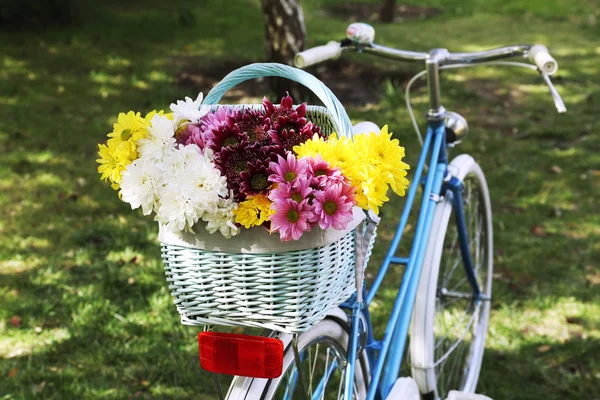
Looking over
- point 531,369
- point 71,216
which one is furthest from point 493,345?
point 71,216

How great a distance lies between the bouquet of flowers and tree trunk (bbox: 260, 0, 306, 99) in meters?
4.47

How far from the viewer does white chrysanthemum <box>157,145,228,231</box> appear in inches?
54.9

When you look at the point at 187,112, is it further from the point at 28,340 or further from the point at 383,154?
the point at 28,340

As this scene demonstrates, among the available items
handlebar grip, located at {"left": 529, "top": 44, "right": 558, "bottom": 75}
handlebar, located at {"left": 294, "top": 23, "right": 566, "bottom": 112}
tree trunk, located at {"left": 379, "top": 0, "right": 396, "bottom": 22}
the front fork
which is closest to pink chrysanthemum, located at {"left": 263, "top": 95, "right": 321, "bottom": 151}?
handlebar, located at {"left": 294, "top": 23, "right": 566, "bottom": 112}

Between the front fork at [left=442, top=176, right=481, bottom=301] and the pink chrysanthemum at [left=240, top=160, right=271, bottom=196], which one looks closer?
the pink chrysanthemum at [left=240, top=160, right=271, bottom=196]

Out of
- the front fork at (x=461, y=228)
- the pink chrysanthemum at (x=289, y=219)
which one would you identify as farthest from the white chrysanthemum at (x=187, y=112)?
the front fork at (x=461, y=228)

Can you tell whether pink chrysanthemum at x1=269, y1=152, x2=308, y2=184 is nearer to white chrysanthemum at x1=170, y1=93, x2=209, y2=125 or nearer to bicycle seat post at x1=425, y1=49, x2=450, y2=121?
white chrysanthemum at x1=170, y1=93, x2=209, y2=125

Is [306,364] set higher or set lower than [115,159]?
lower

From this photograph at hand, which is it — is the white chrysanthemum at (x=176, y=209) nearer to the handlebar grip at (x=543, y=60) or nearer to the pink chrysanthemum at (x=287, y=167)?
the pink chrysanthemum at (x=287, y=167)

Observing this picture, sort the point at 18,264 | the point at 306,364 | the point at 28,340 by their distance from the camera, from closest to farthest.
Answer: the point at 306,364 < the point at 28,340 < the point at 18,264

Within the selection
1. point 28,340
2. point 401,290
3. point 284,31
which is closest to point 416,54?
point 401,290

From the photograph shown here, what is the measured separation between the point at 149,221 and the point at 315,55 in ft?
8.56

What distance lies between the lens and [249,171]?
57.1 inches

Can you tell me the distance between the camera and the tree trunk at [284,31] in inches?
236
